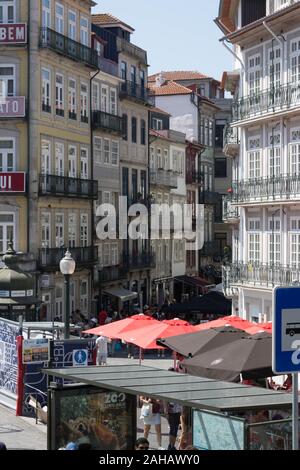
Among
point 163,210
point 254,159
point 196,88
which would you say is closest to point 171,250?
point 163,210

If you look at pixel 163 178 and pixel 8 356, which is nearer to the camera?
pixel 8 356

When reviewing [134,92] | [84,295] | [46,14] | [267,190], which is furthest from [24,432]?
[134,92]

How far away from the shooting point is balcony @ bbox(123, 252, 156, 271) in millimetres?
57847

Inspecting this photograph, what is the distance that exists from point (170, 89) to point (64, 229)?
1187 inches

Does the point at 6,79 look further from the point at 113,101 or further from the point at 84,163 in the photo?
the point at 113,101

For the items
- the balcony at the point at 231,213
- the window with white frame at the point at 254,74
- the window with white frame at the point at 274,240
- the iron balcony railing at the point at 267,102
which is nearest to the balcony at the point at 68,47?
the iron balcony railing at the point at 267,102

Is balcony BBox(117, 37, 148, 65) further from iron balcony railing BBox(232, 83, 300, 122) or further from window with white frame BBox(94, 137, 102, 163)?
iron balcony railing BBox(232, 83, 300, 122)

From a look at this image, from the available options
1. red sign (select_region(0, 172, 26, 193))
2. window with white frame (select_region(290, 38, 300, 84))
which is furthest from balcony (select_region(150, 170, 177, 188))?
window with white frame (select_region(290, 38, 300, 84))

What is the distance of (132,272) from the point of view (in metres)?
59.2

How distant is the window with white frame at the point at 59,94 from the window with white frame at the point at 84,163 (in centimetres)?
347

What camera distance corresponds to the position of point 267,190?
121 feet

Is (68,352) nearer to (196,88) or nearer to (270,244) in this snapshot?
(270,244)

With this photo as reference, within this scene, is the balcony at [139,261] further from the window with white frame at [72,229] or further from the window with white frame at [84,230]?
the window with white frame at [72,229]

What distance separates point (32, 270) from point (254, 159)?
10.9 metres
